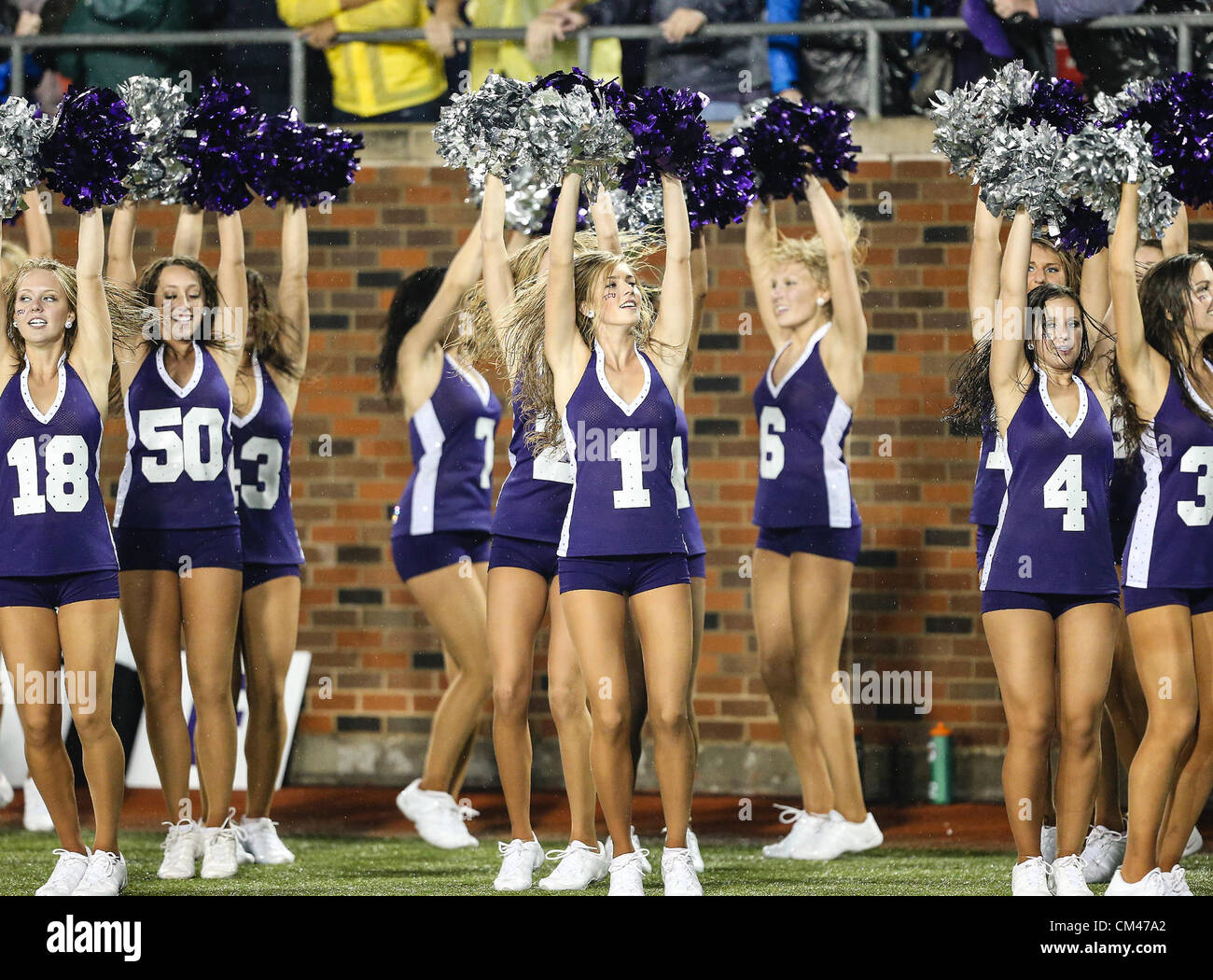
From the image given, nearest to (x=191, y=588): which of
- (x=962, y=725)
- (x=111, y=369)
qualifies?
(x=111, y=369)

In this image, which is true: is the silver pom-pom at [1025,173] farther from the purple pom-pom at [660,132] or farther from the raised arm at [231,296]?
the raised arm at [231,296]

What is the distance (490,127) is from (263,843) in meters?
2.24

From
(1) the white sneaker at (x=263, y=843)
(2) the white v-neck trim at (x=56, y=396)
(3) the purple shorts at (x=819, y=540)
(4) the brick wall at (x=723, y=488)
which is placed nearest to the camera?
(2) the white v-neck trim at (x=56, y=396)

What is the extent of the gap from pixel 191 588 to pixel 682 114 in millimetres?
1888

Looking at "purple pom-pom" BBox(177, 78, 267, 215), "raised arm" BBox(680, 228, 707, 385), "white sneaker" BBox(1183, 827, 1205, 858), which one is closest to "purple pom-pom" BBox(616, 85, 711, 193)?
"raised arm" BBox(680, 228, 707, 385)

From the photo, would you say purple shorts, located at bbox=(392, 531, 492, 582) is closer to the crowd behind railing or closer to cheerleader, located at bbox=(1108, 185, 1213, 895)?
the crowd behind railing

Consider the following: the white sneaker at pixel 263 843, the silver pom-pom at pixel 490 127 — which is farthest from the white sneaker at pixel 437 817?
the silver pom-pom at pixel 490 127

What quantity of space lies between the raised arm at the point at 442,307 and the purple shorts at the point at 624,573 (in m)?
1.40

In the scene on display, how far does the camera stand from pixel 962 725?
6105 millimetres

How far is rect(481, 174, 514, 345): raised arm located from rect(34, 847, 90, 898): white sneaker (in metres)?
1.76

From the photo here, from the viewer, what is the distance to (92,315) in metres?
4.31

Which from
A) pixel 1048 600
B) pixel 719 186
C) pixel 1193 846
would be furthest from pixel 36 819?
pixel 1193 846

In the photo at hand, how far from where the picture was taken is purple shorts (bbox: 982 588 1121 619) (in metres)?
3.95

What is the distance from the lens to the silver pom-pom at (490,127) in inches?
168
